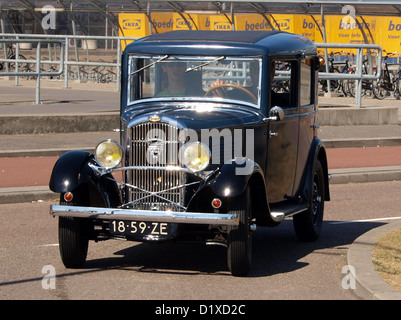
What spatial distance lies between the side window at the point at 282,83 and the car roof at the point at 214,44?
0.14 m

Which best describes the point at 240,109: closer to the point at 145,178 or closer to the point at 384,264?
the point at 145,178

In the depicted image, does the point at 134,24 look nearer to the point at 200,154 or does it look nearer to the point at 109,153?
the point at 109,153

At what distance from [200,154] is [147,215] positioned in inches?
27.3

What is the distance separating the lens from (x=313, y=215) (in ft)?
29.8

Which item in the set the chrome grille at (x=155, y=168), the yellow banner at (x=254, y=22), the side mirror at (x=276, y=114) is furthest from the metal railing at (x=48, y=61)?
the chrome grille at (x=155, y=168)

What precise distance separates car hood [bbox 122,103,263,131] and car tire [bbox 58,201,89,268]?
99 cm

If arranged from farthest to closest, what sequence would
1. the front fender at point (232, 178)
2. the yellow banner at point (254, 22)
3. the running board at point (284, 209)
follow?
the yellow banner at point (254, 22) → the running board at point (284, 209) → the front fender at point (232, 178)

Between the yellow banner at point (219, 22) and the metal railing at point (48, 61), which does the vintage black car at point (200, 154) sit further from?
the yellow banner at point (219, 22)

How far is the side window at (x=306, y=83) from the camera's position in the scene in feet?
29.3

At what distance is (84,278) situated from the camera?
23.5ft

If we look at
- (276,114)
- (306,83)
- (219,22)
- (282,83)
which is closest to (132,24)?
(219,22)

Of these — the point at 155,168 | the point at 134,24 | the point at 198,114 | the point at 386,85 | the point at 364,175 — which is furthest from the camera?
the point at 134,24
